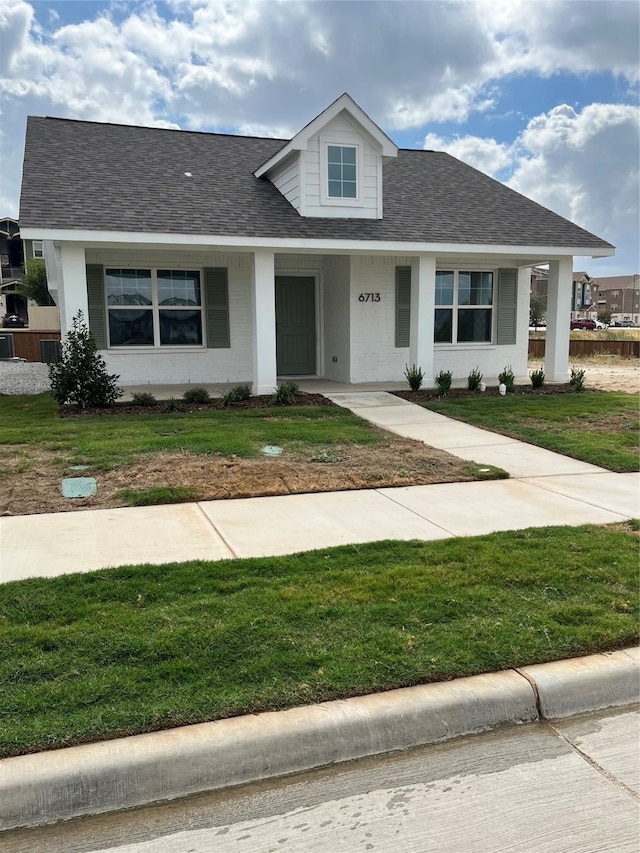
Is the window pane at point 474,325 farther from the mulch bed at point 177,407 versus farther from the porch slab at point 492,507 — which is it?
the porch slab at point 492,507

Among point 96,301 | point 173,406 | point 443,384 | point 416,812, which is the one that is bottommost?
point 416,812

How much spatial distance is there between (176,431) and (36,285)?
41015 mm

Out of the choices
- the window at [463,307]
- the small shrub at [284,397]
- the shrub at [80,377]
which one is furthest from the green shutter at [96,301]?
the window at [463,307]

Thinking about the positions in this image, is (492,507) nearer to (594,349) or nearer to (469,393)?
(469,393)

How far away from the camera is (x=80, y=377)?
11227 millimetres

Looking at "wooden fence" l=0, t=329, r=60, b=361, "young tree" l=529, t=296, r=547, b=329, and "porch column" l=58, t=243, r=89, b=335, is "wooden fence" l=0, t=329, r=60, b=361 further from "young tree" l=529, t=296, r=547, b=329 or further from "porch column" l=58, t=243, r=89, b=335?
"young tree" l=529, t=296, r=547, b=329

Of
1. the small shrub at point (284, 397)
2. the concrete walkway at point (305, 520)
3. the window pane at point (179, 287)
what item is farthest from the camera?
the window pane at point (179, 287)

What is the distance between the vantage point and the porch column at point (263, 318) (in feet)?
41.4

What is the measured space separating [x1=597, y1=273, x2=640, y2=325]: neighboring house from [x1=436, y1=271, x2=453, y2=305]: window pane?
11271 centimetres

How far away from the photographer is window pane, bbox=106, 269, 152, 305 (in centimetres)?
1394

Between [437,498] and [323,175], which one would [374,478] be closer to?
[437,498]

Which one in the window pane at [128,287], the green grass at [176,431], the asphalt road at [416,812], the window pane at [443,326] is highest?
the window pane at [128,287]

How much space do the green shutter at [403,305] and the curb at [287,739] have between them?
1208cm

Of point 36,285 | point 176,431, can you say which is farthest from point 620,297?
point 176,431
